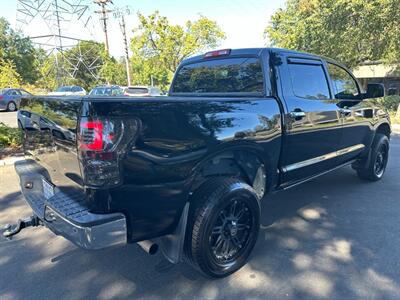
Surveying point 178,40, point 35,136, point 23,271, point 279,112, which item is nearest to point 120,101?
point 35,136

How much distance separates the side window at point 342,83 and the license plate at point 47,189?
3.53 m

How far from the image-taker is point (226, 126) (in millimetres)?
2725

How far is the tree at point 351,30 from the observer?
552 inches

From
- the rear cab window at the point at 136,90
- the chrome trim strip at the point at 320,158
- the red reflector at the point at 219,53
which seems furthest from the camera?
the rear cab window at the point at 136,90

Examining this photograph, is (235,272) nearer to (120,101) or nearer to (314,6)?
(120,101)

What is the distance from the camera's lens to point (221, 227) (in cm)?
287

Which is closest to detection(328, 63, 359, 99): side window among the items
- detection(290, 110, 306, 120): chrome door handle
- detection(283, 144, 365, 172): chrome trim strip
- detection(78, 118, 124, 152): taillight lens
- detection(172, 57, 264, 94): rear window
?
detection(283, 144, 365, 172): chrome trim strip

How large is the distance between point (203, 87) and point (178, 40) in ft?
102

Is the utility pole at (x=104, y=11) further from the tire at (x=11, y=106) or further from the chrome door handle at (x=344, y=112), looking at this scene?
the chrome door handle at (x=344, y=112)

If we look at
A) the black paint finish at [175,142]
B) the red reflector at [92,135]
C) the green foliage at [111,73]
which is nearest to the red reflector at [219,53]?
the black paint finish at [175,142]

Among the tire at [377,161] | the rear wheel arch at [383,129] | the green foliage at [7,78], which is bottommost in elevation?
the tire at [377,161]

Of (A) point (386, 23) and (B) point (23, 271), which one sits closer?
(B) point (23, 271)

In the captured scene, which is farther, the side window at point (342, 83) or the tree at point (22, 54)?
the tree at point (22, 54)

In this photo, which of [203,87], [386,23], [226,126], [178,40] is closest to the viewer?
[226,126]
